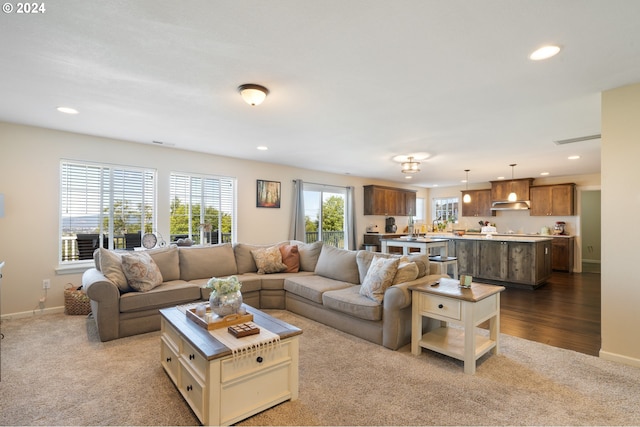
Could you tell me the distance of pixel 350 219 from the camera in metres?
Answer: 8.16

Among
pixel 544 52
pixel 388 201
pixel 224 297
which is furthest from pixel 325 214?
pixel 544 52

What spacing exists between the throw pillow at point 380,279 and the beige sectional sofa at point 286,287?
0.01 meters

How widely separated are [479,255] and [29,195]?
25.1ft

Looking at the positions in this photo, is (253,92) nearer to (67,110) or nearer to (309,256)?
(67,110)

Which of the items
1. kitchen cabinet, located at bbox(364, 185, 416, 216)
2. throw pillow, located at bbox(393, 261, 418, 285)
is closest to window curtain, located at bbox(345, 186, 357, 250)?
kitchen cabinet, located at bbox(364, 185, 416, 216)

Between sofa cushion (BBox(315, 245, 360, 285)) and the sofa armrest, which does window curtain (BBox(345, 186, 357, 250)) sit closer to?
sofa cushion (BBox(315, 245, 360, 285))

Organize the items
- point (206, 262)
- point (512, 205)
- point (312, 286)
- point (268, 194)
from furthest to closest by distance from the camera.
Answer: point (512, 205) < point (268, 194) < point (206, 262) < point (312, 286)

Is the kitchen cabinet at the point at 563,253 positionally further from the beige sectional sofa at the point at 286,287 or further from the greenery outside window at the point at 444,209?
the beige sectional sofa at the point at 286,287

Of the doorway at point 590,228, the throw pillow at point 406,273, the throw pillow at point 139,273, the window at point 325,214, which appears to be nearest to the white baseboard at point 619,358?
the throw pillow at point 406,273

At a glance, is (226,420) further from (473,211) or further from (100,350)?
(473,211)

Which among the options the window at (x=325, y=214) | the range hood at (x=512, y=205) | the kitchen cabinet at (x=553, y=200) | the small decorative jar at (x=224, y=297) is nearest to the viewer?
the small decorative jar at (x=224, y=297)

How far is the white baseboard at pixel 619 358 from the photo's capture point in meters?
2.67

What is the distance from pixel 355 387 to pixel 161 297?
2398 millimetres

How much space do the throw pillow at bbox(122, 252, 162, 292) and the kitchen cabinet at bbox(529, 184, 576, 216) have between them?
9.10 metres
